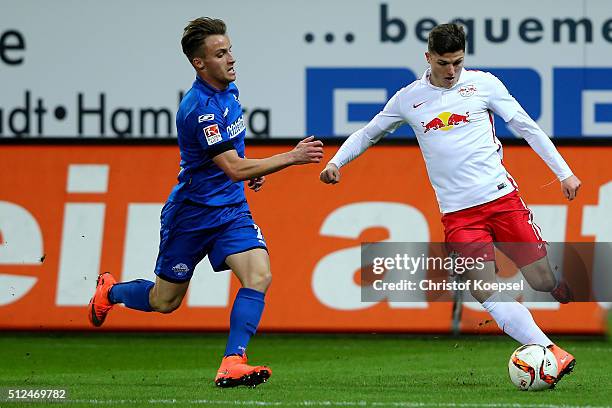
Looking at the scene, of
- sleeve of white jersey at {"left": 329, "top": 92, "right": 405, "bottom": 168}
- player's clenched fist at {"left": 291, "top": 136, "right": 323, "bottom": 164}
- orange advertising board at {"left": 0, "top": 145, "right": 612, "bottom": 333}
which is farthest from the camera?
orange advertising board at {"left": 0, "top": 145, "right": 612, "bottom": 333}

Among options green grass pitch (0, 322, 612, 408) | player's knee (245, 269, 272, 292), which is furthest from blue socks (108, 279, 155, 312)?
player's knee (245, 269, 272, 292)

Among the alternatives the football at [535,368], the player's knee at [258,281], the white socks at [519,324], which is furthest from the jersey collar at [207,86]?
the football at [535,368]

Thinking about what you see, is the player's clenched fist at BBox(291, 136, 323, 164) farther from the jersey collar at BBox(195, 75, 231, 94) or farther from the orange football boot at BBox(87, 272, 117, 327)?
the orange football boot at BBox(87, 272, 117, 327)

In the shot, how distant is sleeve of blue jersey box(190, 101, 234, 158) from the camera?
8062mm

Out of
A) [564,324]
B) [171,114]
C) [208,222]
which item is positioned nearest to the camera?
[208,222]

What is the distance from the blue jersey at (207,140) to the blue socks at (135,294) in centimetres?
74

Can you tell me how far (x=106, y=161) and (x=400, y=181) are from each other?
8.46 feet

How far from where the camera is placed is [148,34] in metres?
14.5

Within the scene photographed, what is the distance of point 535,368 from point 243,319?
160cm

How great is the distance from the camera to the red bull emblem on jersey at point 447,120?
8.45 m

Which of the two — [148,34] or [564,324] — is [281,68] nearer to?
[148,34]

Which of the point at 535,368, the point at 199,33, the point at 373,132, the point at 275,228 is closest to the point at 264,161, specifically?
the point at 199,33

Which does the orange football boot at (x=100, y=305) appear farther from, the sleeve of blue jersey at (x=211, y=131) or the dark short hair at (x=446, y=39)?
the dark short hair at (x=446, y=39)

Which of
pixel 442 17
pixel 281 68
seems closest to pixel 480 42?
pixel 442 17
